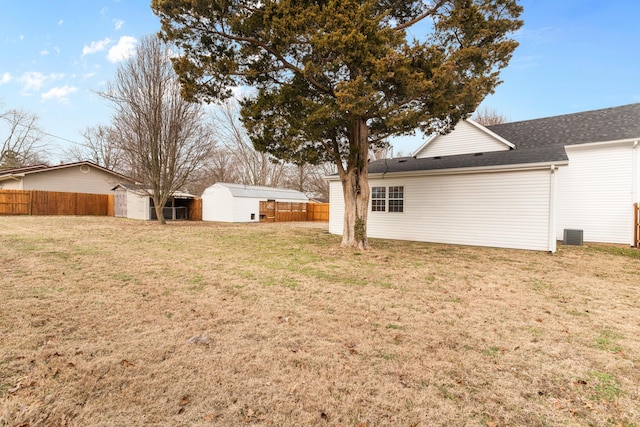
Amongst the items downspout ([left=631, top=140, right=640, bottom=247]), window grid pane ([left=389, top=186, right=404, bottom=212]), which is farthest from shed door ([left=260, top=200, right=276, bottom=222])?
downspout ([left=631, top=140, right=640, bottom=247])

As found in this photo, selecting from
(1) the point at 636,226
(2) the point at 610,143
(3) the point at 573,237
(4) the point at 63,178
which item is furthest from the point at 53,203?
(1) the point at 636,226

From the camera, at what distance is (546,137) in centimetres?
1330

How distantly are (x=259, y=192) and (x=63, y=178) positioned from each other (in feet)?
52.0

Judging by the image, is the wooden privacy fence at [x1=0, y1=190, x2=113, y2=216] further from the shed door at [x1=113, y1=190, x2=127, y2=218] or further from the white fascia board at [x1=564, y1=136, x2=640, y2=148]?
the white fascia board at [x1=564, y1=136, x2=640, y2=148]

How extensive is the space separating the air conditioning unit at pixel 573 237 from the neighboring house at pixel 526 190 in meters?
0.11

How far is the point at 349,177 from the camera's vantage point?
9.48 m

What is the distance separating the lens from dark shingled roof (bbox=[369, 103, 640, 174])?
409 inches

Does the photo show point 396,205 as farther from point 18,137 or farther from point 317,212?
point 18,137

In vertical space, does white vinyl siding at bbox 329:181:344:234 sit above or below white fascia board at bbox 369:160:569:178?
below

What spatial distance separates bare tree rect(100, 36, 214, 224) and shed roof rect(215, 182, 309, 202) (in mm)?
5738

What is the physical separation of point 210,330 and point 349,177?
22.7ft

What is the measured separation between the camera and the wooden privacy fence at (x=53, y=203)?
69.2 ft

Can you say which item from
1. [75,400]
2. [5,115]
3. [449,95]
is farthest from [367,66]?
[5,115]

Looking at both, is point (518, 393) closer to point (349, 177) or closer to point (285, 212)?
point (349, 177)
